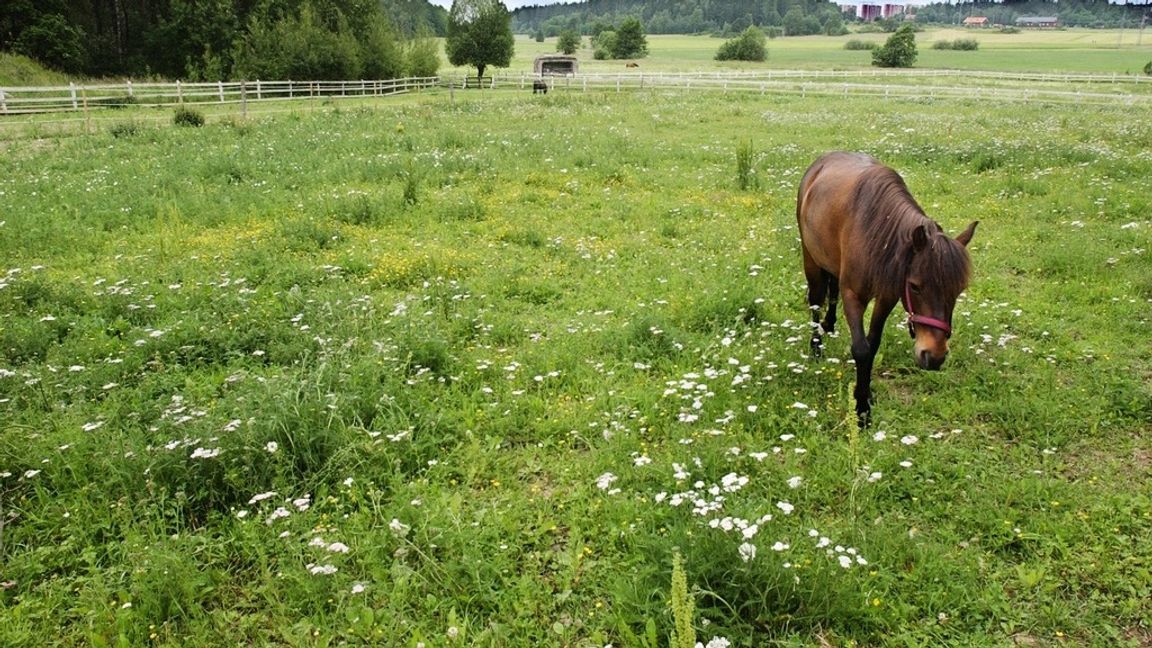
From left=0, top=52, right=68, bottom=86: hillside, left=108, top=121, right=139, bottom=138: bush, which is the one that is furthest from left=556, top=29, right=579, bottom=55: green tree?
left=108, top=121, right=139, bottom=138: bush

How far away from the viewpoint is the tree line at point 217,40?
43.6m

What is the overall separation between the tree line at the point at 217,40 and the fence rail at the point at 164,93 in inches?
127

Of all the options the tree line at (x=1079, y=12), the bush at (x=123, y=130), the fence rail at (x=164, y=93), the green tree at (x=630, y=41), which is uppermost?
the tree line at (x=1079, y=12)

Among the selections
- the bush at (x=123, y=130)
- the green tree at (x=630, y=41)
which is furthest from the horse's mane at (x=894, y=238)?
the green tree at (x=630, y=41)

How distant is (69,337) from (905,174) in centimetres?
1511

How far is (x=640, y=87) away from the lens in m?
45.9

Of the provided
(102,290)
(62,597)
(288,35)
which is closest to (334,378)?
(62,597)

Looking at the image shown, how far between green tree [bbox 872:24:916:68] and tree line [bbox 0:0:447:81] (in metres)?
60.1

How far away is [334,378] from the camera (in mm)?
5348

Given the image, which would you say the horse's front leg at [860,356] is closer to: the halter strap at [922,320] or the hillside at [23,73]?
the halter strap at [922,320]

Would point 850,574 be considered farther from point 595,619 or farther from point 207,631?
point 207,631

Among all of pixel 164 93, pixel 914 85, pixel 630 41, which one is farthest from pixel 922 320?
pixel 630 41

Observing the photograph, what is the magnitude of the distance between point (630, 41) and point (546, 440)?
11068 cm

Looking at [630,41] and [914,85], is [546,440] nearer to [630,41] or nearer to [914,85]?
[914,85]
